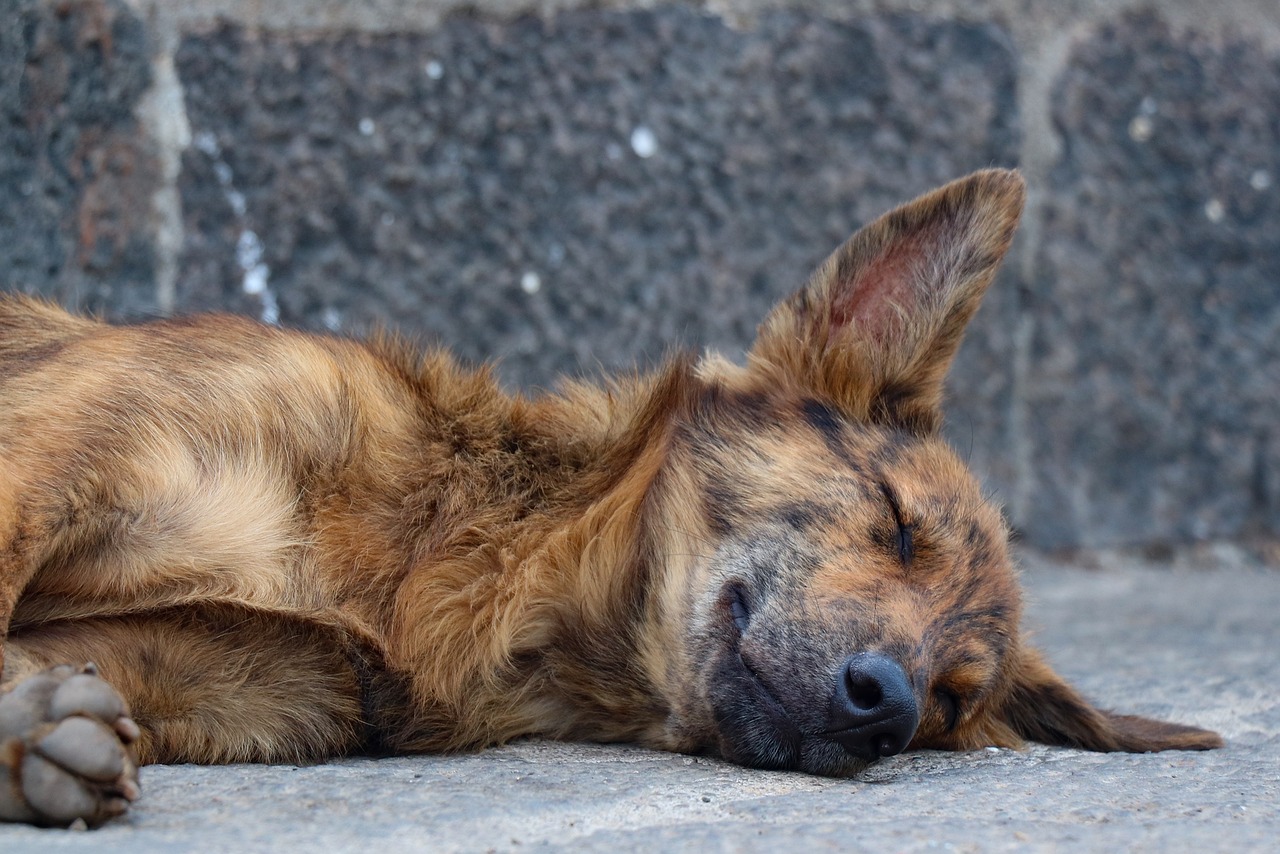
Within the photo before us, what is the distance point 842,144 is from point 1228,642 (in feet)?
6.64

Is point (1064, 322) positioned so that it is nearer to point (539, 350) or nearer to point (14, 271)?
point (539, 350)

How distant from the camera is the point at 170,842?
6.13 feet

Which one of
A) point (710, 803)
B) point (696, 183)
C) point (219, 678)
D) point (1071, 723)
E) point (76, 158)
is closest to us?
point (710, 803)

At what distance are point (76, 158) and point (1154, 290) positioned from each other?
12.0 feet

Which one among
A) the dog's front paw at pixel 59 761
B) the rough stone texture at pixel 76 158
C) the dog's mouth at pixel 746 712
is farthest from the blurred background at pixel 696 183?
the dog's front paw at pixel 59 761

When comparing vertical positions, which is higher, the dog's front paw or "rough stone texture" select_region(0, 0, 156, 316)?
"rough stone texture" select_region(0, 0, 156, 316)

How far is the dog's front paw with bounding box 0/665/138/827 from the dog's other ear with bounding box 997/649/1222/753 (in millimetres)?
2130

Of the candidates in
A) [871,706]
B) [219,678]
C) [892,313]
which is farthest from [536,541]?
[892,313]

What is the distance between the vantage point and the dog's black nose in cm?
269

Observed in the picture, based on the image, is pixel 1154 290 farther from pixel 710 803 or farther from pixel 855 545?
pixel 710 803

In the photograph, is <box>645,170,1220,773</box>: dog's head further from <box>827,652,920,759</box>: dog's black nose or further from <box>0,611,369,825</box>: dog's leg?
<box>0,611,369,825</box>: dog's leg

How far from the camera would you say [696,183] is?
4598 millimetres

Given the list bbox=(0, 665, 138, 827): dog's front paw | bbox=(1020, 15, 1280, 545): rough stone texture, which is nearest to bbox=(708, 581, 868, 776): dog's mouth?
bbox=(0, 665, 138, 827): dog's front paw

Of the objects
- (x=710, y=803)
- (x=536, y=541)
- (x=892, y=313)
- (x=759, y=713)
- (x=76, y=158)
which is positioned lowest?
(x=710, y=803)
